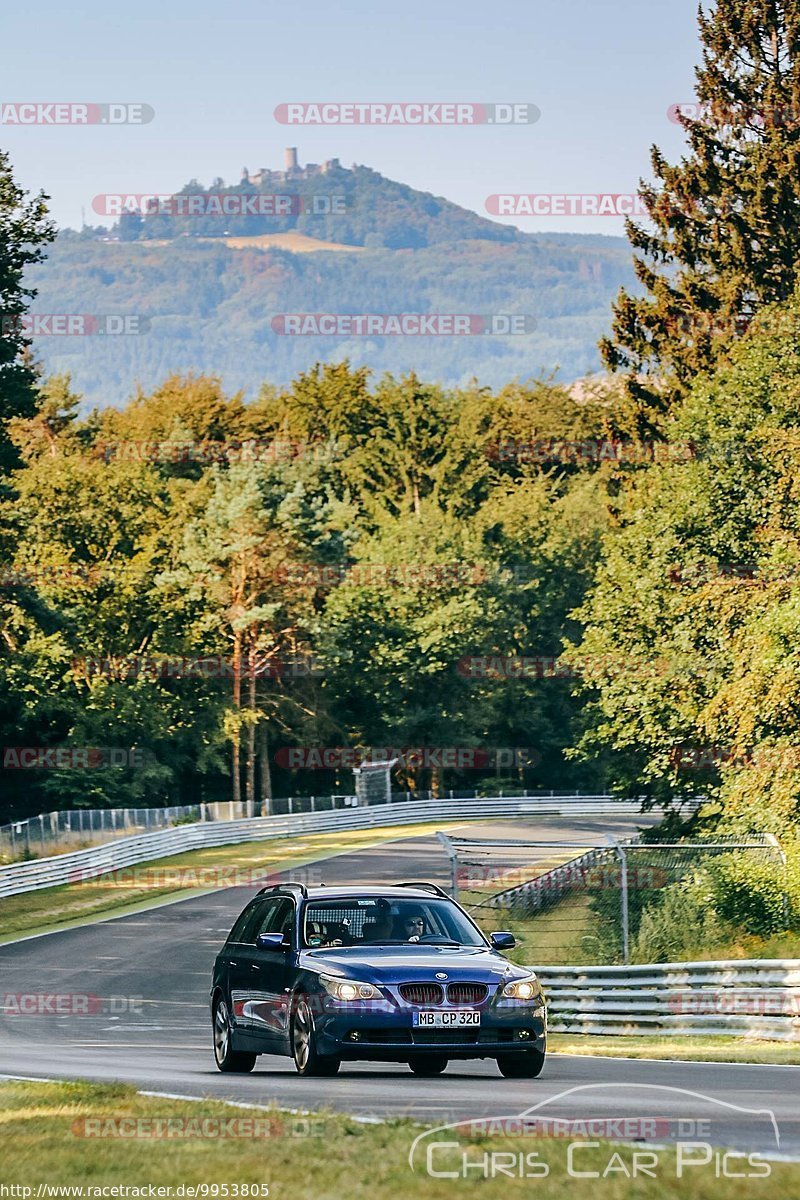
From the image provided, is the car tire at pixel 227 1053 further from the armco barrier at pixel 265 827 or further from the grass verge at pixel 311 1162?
the armco barrier at pixel 265 827

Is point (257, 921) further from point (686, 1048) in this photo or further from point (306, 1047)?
point (686, 1048)

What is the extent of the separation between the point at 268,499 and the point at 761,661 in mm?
54690

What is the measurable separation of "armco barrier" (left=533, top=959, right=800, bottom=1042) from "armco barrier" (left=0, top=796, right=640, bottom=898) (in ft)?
86.2

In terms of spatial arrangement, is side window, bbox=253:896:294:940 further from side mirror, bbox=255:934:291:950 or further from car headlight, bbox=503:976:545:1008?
car headlight, bbox=503:976:545:1008

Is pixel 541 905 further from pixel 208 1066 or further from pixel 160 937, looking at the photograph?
pixel 208 1066

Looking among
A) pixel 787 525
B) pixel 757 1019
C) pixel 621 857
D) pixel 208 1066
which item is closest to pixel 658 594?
pixel 787 525

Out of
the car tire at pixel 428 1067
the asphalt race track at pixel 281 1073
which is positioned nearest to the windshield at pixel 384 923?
the car tire at pixel 428 1067

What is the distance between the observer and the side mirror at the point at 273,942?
49.7 feet

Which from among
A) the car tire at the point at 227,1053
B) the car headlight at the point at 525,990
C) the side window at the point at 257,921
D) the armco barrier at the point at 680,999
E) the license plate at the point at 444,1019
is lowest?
the armco barrier at the point at 680,999

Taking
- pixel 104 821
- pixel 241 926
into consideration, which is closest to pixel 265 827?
pixel 104 821

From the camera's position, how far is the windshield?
15266 mm

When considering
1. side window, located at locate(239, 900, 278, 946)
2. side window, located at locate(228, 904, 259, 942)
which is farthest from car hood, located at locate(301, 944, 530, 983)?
side window, located at locate(228, 904, 259, 942)

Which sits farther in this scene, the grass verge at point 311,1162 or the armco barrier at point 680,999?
the armco barrier at point 680,999

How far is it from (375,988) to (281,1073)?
2.27 metres
